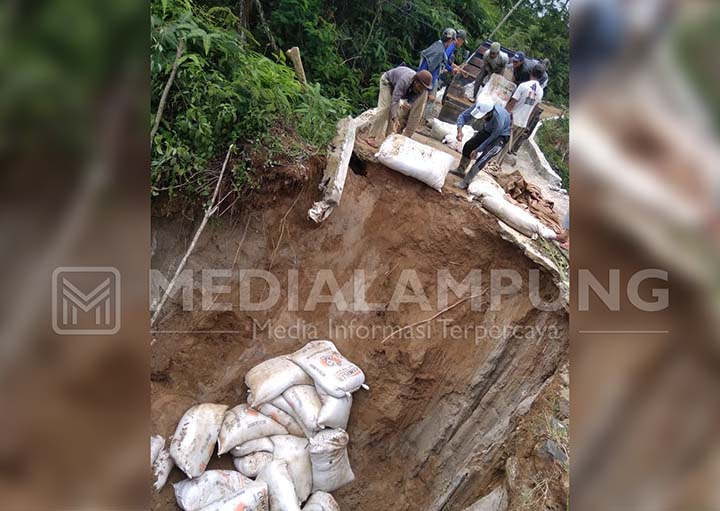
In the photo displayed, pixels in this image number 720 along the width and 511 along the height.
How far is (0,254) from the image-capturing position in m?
0.75

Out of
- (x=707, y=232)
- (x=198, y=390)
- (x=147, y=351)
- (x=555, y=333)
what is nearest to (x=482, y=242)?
(x=555, y=333)

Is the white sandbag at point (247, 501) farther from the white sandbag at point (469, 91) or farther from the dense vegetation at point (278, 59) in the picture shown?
the white sandbag at point (469, 91)

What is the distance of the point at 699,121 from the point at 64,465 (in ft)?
4.08

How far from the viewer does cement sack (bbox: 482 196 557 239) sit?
3.77 meters

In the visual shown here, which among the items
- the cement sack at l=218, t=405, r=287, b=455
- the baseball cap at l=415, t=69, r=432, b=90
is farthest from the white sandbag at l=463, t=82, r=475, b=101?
the cement sack at l=218, t=405, r=287, b=455

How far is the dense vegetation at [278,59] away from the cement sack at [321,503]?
7.73 ft

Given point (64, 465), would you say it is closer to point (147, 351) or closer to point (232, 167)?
point (147, 351)

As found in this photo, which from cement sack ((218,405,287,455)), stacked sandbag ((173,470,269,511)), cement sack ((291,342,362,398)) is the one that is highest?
cement sack ((291,342,362,398))

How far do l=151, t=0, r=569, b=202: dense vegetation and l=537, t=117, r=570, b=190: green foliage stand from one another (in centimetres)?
27

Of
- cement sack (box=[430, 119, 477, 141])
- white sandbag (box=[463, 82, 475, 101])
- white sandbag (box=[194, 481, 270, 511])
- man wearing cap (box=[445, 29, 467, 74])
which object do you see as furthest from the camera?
white sandbag (box=[463, 82, 475, 101])

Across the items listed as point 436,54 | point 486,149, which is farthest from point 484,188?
point 436,54

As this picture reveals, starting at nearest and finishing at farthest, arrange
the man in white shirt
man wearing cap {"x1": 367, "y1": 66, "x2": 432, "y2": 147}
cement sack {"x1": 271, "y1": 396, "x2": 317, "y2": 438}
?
cement sack {"x1": 271, "y1": 396, "x2": 317, "y2": 438} < man wearing cap {"x1": 367, "y1": 66, "x2": 432, "y2": 147} < the man in white shirt

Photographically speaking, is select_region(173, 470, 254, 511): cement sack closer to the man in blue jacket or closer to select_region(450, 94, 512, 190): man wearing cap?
select_region(450, 94, 512, 190): man wearing cap

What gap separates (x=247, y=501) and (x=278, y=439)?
1.66ft
